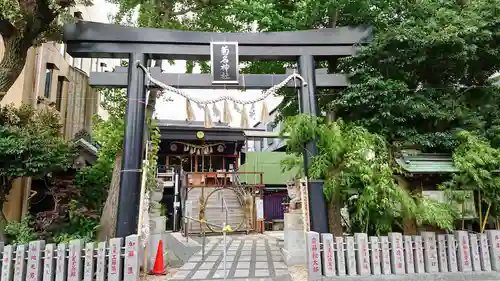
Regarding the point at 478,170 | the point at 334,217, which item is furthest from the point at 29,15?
the point at 478,170

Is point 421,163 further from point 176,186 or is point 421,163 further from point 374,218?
point 176,186

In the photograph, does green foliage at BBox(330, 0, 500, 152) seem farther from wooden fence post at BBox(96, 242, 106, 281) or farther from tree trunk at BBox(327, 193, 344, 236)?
wooden fence post at BBox(96, 242, 106, 281)

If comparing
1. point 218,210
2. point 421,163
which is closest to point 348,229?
point 421,163

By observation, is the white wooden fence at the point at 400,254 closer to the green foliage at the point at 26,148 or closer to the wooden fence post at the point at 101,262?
the wooden fence post at the point at 101,262

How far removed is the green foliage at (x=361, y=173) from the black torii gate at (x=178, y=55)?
40 centimetres

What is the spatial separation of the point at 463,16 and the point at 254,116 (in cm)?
661

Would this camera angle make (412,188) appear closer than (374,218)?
No

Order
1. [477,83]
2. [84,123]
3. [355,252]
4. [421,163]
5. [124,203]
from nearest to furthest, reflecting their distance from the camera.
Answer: [355,252], [124,203], [421,163], [477,83], [84,123]

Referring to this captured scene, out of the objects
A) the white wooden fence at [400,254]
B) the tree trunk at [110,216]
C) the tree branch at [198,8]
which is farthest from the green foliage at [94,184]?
the white wooden fence at [400,254]

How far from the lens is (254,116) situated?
8648mm

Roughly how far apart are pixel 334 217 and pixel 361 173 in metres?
1.95

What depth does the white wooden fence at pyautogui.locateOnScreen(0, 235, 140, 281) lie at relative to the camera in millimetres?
6223

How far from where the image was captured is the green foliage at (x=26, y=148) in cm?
816

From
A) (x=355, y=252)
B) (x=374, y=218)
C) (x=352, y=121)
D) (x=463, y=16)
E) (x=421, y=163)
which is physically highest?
(x=463, y=16)
